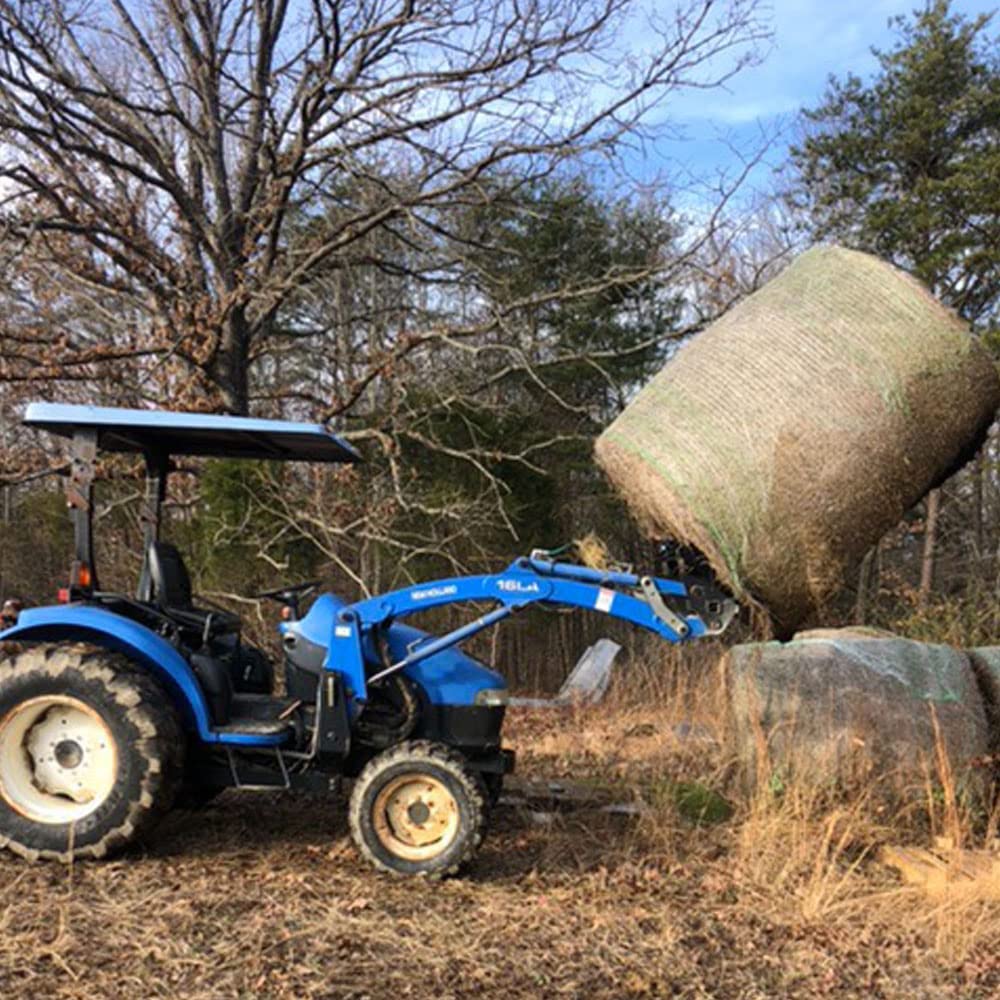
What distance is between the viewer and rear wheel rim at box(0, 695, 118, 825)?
4.55m

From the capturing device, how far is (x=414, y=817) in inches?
176

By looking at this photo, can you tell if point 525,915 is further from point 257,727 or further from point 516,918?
point 257,727

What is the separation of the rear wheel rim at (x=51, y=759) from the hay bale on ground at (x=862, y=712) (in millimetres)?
3452

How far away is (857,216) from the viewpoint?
659 inches

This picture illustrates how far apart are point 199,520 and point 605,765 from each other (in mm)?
6348

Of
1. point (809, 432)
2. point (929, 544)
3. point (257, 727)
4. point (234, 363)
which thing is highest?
point (234, 363)

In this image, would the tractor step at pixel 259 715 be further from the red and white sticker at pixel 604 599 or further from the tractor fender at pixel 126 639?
the red and white sticker at pixel 604 599

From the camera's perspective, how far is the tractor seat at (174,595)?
4.98m

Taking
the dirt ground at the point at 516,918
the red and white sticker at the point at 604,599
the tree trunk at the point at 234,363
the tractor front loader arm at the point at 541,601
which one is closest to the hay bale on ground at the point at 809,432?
the tractor front loader arm at the point at 541,601

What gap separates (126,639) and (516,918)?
6.69 ft

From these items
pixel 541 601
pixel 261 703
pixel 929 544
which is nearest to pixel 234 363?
pixel 261 703

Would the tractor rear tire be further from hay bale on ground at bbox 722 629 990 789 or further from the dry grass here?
hay bale on ground at bbox 722 629 990 789

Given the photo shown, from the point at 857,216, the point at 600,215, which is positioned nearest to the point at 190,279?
the point at 600,215

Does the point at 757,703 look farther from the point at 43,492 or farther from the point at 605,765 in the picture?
the point at 43,492
